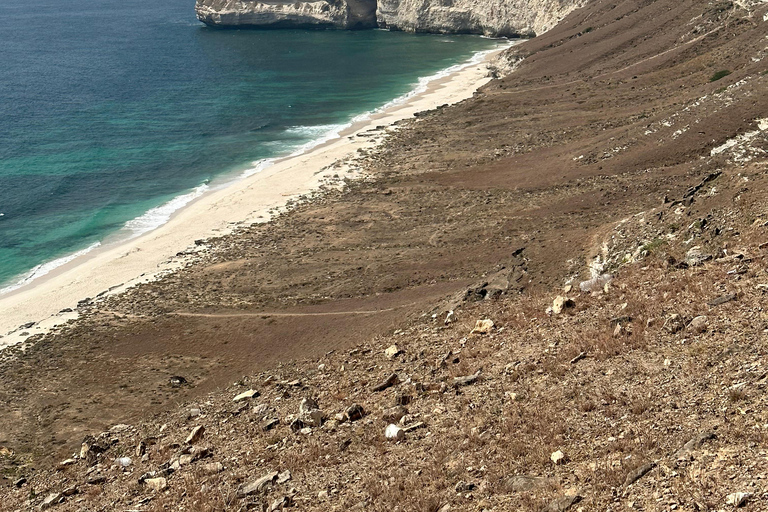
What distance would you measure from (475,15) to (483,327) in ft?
350

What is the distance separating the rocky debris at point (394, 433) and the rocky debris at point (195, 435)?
5378mm

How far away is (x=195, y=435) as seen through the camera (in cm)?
1827

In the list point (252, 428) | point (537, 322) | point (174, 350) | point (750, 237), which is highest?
point (750, 237)

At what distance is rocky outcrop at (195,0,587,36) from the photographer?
110625 mm

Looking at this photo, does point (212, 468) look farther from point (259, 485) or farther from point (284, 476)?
point (284, 476)

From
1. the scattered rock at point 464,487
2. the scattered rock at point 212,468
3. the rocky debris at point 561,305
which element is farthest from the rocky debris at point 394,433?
the rocky debris at point 561,305

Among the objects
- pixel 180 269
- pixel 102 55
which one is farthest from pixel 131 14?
pixel 180 269

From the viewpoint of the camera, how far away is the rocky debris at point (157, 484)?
15.9m

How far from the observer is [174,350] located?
2788 centimetres

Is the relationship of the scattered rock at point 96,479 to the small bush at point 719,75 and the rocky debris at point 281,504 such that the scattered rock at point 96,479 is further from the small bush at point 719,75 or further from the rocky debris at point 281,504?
the small bush at point 719,75

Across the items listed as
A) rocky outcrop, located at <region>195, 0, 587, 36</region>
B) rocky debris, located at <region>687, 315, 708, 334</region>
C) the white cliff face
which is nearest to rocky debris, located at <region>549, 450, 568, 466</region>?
rocky debris, located at <region>687, 315, 708, 334</region>

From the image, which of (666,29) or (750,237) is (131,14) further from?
(750,237)

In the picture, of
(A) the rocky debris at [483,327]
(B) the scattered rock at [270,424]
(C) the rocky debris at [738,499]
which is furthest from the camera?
(A) the rocky debris at [483,327]

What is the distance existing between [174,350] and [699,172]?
24.6m
